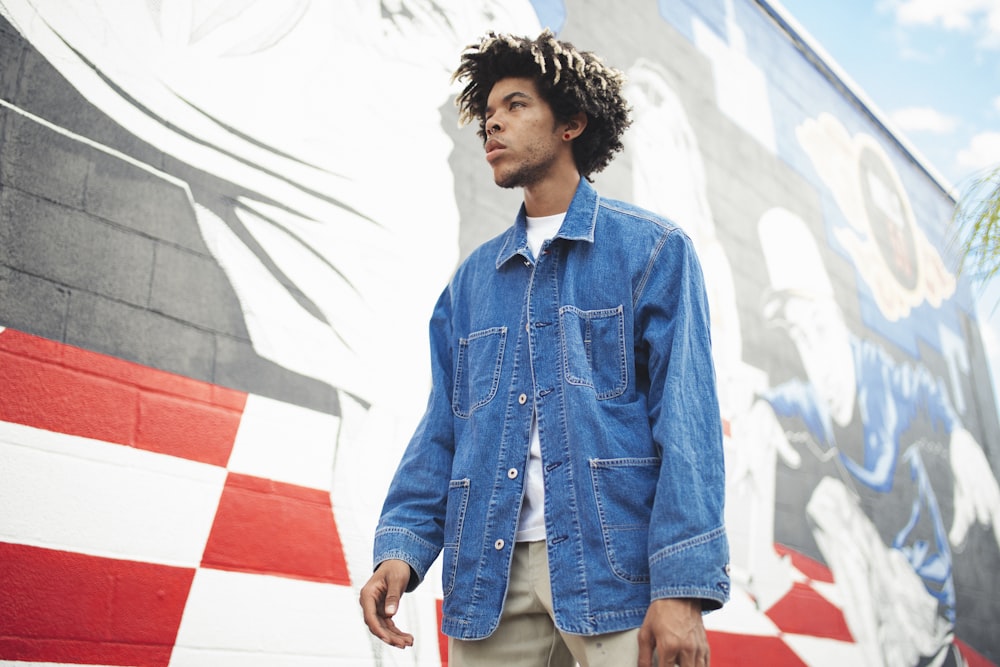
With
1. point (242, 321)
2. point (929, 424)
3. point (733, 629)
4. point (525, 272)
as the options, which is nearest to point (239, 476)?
point (242, 321)

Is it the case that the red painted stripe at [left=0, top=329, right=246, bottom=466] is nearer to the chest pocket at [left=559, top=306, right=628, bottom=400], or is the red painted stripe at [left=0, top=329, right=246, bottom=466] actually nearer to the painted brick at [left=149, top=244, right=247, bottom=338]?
the painted brick at [left=149, top=244, right=247, bottom=338]

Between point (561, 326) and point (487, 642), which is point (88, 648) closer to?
point (487, 642)

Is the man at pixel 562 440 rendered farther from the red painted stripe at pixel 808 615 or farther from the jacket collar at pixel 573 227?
the red painted stripe at pixel 808 615

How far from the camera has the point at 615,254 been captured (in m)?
1.54

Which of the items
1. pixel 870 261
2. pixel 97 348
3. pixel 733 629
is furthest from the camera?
pixel 870 261

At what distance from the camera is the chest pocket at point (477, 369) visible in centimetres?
154

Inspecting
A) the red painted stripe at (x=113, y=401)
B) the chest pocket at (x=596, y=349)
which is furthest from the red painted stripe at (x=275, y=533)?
the chest pocket at (x=596, y=349)

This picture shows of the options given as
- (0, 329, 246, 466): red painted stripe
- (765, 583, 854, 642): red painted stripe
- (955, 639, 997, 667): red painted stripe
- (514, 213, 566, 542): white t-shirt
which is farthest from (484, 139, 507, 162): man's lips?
(955, 639, 997, 667): red painted stripe

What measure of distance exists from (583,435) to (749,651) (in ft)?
10.3

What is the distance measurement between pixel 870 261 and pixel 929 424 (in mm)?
1392

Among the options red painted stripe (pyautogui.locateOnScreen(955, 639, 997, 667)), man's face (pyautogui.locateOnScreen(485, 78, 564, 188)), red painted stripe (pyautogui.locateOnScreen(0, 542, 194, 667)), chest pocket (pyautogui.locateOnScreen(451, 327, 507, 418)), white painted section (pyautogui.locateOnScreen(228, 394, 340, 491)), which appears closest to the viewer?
chest pocket (pyautogui.locateOnScreen(451, 327, 507, 418))

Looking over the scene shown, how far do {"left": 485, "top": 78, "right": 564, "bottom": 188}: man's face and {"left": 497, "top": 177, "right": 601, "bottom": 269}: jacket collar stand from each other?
0.08 m

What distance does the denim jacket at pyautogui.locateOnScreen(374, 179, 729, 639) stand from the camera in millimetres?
1288

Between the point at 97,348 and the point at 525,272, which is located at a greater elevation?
the point at 525,272
